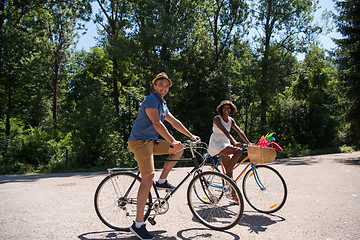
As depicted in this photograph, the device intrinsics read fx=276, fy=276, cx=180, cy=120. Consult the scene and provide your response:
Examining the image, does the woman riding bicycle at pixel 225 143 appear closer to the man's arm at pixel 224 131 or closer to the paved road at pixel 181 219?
the man's arm at pixel 224 131

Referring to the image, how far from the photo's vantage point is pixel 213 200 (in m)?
4.05

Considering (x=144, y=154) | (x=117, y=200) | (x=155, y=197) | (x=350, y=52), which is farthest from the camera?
(x=350, y=52)

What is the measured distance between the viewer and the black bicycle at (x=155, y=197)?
390 cm

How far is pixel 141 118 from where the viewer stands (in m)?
3.70

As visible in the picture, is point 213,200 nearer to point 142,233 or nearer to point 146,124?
point 142,233

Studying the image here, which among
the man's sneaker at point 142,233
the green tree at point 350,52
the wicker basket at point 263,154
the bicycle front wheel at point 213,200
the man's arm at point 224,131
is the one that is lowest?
the man's sneaker at point 142,233

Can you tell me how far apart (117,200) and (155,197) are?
59cm

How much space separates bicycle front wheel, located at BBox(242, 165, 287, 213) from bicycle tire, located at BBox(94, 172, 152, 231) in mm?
2021

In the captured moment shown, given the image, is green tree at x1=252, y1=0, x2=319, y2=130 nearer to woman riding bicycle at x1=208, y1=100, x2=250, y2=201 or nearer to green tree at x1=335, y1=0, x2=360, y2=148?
green tree at x1=335, y1=0, x2=360, y2=148

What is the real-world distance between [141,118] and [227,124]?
217 cm

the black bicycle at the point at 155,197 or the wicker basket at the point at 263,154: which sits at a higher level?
the wicker basket at the point at 263,154

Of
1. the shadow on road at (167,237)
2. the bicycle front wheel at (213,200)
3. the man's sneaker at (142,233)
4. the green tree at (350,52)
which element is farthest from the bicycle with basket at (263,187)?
the green tree at (350,52)

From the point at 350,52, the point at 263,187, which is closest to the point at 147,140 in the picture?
the point at 263,187

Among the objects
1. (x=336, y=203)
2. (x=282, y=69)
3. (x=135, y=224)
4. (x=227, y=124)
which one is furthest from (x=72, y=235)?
(x=282, y=69)
